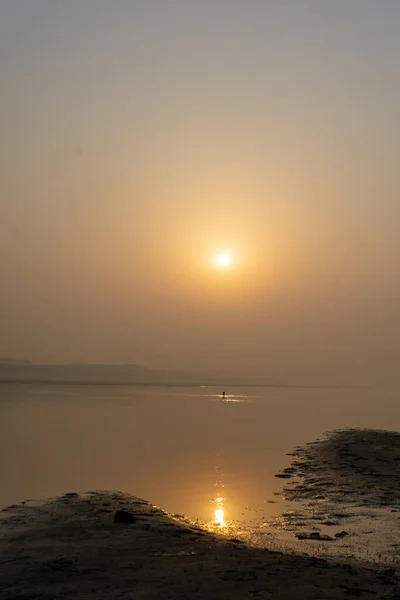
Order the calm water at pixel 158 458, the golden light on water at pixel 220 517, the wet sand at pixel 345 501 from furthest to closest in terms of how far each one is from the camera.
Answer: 1. the calm water at pixel 158 458
2. the golden light on water at pixel 220 517
3. the wet sand at pixel 345 501

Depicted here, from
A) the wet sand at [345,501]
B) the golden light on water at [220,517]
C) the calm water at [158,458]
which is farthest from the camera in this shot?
the calm water at [158,458]

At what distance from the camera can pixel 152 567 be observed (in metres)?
11.8

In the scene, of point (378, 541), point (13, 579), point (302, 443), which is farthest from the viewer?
point (302, 443)

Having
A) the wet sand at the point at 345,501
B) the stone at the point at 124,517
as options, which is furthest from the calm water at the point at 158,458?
the stone at the point at 124,517

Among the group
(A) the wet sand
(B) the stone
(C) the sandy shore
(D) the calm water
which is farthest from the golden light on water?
(B) the stone

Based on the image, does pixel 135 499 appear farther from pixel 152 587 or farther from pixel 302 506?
pixel 152 587

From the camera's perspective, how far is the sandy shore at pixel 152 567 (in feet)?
34.6

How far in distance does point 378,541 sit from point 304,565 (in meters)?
3.88

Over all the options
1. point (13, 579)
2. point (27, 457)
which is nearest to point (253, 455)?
point (27, 457)

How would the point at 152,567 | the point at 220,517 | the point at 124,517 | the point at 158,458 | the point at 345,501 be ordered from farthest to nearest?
1. the point at 158,458
2. the point at 345,501
3. the point at 220,517
4. the point at 124,517
5. the point at 152,567

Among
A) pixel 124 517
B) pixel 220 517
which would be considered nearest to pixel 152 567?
pixel 124 517

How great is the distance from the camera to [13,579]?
36.4 ft

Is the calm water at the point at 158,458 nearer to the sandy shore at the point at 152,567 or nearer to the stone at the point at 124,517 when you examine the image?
the stone at the point at 124,517

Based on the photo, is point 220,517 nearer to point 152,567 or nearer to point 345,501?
point 345,501
